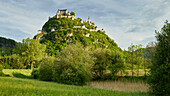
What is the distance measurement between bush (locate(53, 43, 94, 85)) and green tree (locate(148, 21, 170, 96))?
14.1m

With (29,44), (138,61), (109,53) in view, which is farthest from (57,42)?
(138,61)

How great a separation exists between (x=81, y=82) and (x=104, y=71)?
44.6 ft

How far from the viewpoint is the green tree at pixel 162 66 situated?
31.8 ft

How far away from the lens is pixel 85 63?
947 inches

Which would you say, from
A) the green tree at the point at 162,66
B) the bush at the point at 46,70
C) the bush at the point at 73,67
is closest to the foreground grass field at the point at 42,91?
the green tree at the point at 162,66

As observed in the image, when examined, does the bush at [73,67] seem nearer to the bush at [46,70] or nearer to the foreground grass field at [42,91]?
the bush at [46,70]

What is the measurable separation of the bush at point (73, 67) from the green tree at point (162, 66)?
554 inches

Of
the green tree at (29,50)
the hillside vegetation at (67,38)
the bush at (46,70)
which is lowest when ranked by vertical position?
the bush at (46,70)

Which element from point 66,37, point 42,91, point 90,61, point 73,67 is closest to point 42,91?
point 42,91

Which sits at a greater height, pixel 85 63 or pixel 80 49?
pixel 80 49

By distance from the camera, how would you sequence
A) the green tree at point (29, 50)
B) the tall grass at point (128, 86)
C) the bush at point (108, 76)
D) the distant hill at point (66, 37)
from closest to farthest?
the tall grass at point (128, 86), the bush at point (108, 76), the green tree at point (29, 50), the distant hill at point (66, 37)

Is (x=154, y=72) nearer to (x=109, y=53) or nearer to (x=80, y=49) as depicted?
(x=80, y=49)

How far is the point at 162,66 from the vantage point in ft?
31.9

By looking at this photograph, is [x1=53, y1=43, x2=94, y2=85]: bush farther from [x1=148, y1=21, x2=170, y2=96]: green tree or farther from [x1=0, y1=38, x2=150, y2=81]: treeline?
[x1=148, y1=21, x2=170, y2=96]: green tree
